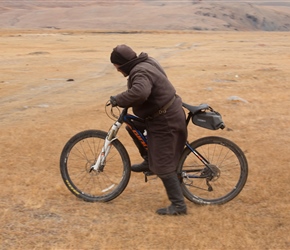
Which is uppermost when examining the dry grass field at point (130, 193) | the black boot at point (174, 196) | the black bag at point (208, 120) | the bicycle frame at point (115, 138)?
the black bag at point (208, 120)

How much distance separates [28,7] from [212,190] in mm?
164564

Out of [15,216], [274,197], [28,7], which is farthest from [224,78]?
[28,7]

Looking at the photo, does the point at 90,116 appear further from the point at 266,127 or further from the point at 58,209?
the point at 58,209

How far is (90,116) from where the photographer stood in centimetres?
952

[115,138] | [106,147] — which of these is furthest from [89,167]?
[115,138]

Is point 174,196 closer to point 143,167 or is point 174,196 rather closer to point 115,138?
point 143,167

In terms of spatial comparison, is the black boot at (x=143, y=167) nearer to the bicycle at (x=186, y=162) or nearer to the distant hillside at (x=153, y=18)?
the bicycle at (x=186, y=162)

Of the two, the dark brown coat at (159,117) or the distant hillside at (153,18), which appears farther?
the distant hillside at (153,18)

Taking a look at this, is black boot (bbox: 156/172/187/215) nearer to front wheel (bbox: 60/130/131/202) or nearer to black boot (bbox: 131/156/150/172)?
black boot (bbox: 131/156/150/172)

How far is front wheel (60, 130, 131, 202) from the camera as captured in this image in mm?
4895

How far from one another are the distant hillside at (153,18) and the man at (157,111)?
103 metres

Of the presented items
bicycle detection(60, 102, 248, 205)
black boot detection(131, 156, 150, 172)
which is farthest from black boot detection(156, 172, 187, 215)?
black boot detection(131, 156, 150, 172)

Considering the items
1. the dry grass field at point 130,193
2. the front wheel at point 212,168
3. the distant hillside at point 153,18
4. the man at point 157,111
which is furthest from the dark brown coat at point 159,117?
the distant hillside at point 153,18

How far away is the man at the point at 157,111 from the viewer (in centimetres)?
436
